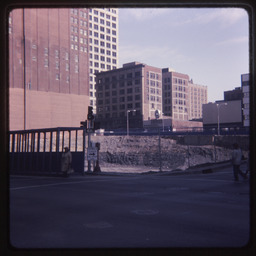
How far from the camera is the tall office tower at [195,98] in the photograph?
17830cm

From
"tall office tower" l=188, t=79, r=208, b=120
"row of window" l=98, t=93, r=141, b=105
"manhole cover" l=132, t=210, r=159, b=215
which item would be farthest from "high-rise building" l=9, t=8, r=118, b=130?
"tall office tower" l=188, t=79, r=208, b=120

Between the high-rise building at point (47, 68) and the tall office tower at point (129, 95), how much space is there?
106ft

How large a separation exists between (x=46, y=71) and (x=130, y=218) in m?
70.4

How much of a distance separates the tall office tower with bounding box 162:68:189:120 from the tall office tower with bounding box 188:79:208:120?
120 ft

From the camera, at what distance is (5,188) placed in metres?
3.02

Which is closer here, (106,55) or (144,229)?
(144,229)

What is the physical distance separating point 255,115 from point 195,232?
171 inches

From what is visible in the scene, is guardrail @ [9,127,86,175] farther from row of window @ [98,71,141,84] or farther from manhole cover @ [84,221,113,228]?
row of window @ [98,71,141,84]

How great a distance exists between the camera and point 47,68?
7500cm

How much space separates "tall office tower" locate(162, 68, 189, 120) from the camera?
13638cm

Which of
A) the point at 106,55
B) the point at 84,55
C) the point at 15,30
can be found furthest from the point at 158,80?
the point at 15,30

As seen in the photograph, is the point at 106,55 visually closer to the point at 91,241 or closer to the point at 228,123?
the point at 228,123

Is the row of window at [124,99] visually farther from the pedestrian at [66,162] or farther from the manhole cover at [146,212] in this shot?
the manhole cover at [146,212]

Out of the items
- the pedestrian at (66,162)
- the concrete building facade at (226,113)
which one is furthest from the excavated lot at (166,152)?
the pedestrian at (66,162)
